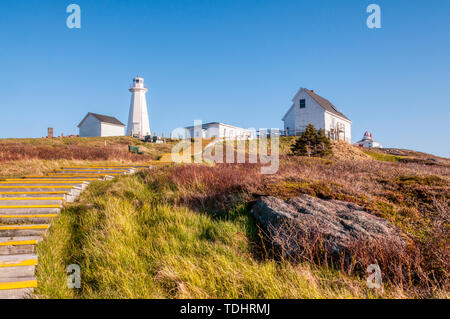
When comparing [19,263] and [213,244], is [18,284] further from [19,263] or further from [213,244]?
[213,244]

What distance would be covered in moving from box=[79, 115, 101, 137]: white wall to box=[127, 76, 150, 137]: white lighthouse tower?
19.5ft

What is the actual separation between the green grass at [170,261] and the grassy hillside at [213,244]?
0.02 metres

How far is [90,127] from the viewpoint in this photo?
165ft

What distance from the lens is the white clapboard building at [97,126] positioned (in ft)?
162

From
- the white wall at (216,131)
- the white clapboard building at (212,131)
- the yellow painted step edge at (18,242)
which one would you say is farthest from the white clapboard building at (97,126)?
the yellow painted step edge at (18,242)

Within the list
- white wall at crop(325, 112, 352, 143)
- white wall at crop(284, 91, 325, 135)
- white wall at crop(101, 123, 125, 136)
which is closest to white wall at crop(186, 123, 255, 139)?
A: white wall at crop(284, 91, 325, 135)

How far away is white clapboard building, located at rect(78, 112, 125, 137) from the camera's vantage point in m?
49.3

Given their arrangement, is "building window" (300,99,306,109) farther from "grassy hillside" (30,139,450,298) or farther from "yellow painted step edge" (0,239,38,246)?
"yellow painted step edge" (0,239,38,246)

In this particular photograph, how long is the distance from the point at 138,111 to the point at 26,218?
1972 inches

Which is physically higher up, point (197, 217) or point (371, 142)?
point (371, 142)
